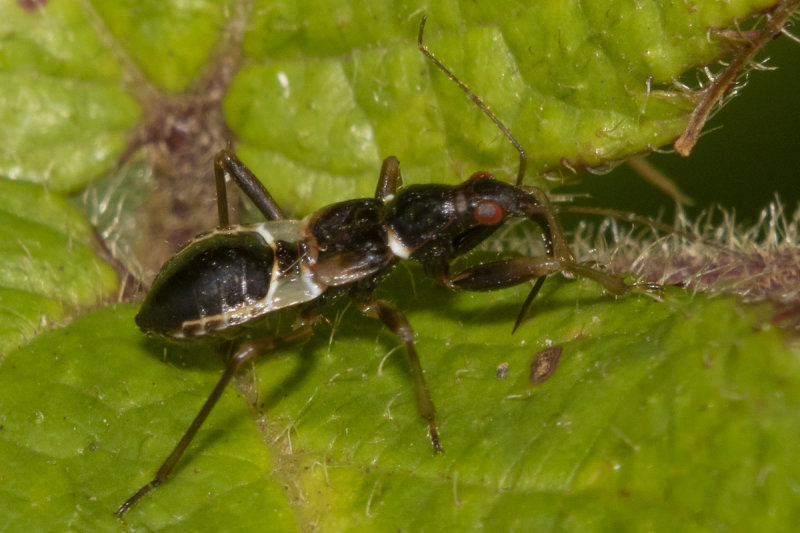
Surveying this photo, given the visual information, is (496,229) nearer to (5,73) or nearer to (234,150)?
(234,150)

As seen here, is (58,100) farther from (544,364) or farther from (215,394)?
(544,364)

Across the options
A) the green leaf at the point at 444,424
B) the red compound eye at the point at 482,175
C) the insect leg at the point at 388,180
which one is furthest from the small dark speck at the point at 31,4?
the red compound eye at the point at 482,175

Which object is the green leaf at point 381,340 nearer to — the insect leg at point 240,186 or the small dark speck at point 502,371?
the small dark speck at point 502,371

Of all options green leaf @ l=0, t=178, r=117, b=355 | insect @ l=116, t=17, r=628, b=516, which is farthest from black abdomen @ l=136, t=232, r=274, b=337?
green leaf @ l=0, t=178, r=117, b=355

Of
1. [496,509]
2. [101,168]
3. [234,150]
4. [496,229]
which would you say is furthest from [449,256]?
[101,168]

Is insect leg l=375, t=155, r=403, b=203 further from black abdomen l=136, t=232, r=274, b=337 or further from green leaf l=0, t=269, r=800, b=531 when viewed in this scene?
black abdomen l=136, t=232, r=274, b=337

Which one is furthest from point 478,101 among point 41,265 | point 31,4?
point 31,4
